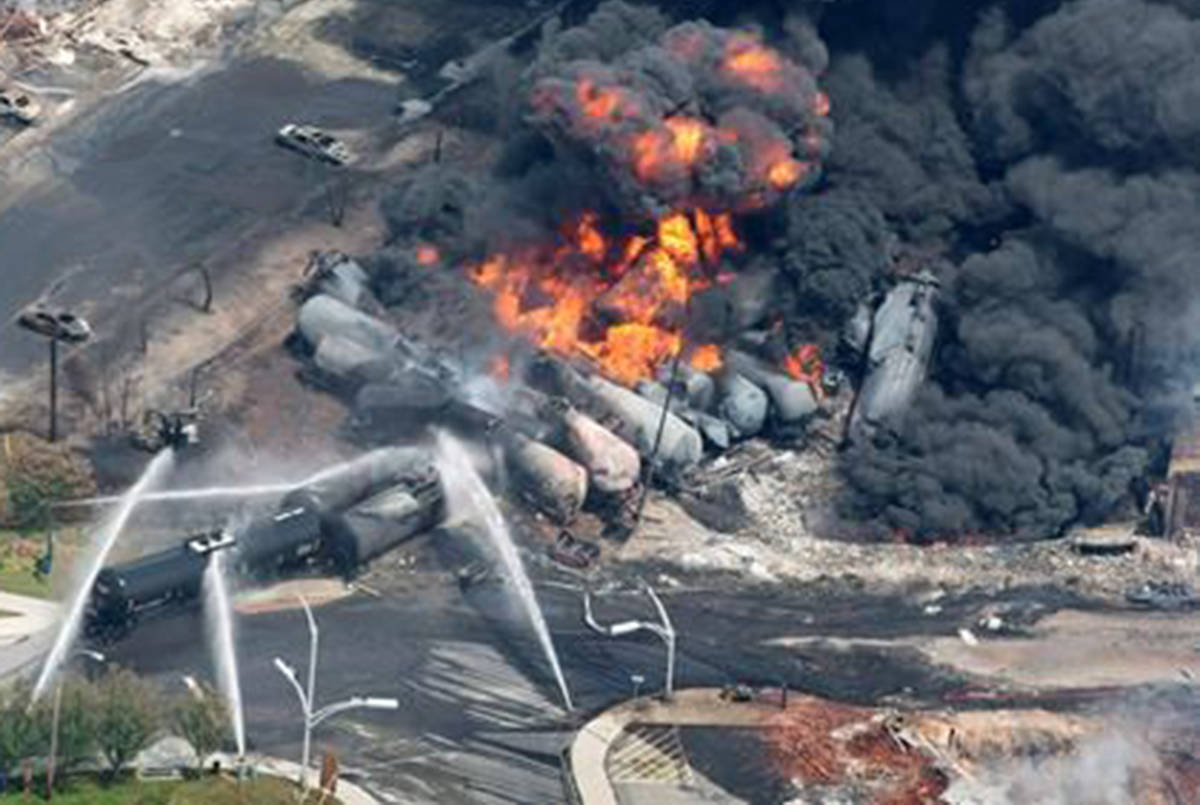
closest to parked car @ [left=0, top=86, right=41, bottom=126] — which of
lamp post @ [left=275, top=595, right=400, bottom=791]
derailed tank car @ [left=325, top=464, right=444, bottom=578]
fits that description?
derailed tank car @ [left=325, top=464, right=444, bottom=578]

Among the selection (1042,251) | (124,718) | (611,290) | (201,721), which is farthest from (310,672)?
(1042,251)

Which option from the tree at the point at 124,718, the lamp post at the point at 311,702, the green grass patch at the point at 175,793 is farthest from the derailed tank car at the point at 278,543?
the green grass patch at the point at 175,793

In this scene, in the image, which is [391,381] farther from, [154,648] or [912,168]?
[912,168]

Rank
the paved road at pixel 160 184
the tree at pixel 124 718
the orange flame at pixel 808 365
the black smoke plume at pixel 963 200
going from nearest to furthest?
1. the tree at pixel 124 718
2. the black smoke plume at pixel 963 200
3. the orange flame at pixel 808 365
4. the paved road at pixel 160 184

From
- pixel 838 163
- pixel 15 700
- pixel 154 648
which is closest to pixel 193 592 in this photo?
pixel 154 648

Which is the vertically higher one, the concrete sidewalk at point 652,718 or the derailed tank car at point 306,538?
the derailed tank car at point 306,538

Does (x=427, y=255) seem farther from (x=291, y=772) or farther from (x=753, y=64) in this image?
(x=291, y=772)

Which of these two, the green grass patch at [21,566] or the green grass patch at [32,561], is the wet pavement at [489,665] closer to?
the green grass patch at [32,561]

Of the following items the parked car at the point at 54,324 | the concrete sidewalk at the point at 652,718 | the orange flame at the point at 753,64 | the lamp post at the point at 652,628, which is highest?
the orange flame at the point at 753,64
